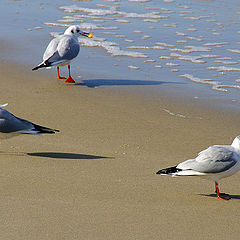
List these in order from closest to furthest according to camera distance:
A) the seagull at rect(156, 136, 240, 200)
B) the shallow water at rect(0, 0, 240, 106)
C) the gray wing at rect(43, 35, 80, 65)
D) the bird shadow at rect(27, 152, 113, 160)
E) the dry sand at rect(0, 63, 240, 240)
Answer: the dry sand at rect(0, 63, 240, 240)
the seagull at rect(156, 136, 240, 200)
the bird shadow at rect(27, 152, 113, 160)
the gray wing at rect(43, 35, 80, 65)
the shallow water at rect(0, 0, 240, 106)

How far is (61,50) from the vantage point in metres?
10.2

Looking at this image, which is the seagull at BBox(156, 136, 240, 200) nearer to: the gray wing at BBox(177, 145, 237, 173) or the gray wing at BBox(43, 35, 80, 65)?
the gray wing at BBox(177, 145, 237, 173)

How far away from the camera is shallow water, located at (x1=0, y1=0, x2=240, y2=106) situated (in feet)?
33.1

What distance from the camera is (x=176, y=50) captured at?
452 inches

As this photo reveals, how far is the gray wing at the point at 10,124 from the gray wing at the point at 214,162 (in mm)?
1936

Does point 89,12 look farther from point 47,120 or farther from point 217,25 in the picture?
point 47,120

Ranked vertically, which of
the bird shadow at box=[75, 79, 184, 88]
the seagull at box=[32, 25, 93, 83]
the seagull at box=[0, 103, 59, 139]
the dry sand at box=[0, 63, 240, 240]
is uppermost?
the seagull at box=[32, 25, 93, 83]

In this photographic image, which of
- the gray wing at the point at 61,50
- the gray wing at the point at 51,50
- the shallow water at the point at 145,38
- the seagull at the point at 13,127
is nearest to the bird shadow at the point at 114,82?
the shallow water at the point at 145,38

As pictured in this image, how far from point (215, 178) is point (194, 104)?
10.8ft

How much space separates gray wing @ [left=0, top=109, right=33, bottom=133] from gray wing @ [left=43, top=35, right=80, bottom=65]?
145 inches

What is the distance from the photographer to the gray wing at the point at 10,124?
6.27m

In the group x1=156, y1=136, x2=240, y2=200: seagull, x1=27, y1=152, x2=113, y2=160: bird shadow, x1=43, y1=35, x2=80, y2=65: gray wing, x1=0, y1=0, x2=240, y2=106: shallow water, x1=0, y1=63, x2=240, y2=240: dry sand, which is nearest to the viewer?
x1=0, y1=63, x2=240, y2=240: dry sand

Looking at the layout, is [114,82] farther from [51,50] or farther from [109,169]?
[109,169]

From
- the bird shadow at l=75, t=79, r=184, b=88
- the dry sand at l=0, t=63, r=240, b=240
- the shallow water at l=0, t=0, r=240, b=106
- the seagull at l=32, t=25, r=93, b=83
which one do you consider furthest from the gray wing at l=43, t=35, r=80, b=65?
the dry sand at l=0, t=63, r=240, b=240
